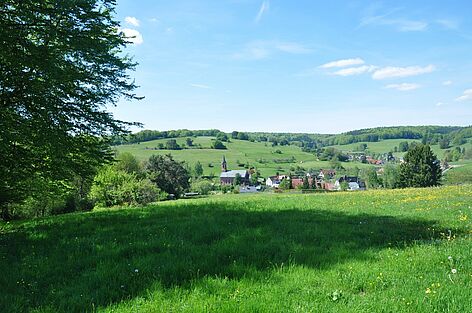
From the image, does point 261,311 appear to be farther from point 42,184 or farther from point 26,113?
point 42,184

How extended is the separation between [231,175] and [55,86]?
141m

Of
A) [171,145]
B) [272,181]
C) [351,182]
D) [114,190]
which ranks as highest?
[171,145]

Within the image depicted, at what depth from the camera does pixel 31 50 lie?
10.6m

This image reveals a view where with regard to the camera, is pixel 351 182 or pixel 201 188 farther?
pixel 351 182

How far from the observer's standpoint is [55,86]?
11562 millimetres

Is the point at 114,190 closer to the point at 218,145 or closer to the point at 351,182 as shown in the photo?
the point at 351,182

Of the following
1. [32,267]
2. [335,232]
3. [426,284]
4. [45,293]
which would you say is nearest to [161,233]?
[32,267]

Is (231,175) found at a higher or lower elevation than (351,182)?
higher

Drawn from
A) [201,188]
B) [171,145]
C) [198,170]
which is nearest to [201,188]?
[201,188]

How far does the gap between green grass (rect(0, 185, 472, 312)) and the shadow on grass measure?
0.03 meters

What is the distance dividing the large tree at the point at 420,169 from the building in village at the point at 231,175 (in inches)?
2971

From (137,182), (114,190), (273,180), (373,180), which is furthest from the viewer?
(273,180)

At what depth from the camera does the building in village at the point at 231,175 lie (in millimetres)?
149650

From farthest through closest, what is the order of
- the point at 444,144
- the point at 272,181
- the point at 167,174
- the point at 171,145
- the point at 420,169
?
the point at 444,144 < the point at 171,145 < the point at 272,181 < the point at 420,169 < the point at 167,174
